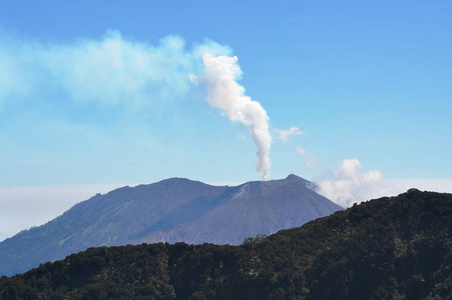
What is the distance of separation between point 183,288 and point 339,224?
23.2 metres

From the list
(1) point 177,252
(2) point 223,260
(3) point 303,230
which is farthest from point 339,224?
(1) point 177,252

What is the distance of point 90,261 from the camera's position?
8212 centimetres

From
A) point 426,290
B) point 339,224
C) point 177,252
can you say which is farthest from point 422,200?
point 177,252

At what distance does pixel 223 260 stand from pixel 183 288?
623 centimetres

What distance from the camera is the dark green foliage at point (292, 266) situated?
248 feet

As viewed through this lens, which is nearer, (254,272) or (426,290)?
(426,290)

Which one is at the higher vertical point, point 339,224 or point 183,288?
point 339,224

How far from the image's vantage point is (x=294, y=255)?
82.2 m

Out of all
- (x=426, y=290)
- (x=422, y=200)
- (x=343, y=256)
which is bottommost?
(x=426, y=290)

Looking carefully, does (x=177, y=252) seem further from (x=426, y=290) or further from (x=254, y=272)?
(x=426, y=290)

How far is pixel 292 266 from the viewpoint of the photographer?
7950cm

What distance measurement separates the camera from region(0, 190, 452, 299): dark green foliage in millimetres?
75625

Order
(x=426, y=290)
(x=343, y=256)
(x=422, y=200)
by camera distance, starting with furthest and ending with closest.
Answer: (x=422, y=200) < (x=343, y=256) < (x=426, y=290)

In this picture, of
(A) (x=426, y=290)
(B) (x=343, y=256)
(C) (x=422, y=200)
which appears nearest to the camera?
(A) (x=426, y=290)
